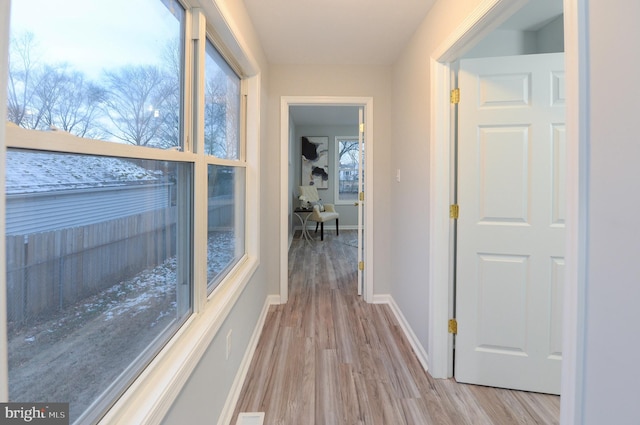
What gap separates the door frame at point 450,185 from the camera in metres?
0.89

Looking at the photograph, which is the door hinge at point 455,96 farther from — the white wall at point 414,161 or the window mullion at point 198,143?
the window mullion at point 198,143

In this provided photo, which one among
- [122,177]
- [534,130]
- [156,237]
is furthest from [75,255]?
[534,130]

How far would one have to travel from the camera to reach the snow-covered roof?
1.89ft

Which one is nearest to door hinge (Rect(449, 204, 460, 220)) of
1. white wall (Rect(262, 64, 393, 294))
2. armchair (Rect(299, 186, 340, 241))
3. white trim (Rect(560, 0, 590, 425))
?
white trim (Rect(560, 0, 590, 425))

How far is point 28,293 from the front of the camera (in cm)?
62

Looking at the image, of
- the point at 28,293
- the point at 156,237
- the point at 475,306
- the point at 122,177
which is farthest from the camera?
the point at 475,306

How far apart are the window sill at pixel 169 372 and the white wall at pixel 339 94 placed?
5.55 feet

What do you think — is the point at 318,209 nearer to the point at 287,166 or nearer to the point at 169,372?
the point at 287,166

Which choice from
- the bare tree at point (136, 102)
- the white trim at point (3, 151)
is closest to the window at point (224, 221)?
the bare tree at point (136, 102)

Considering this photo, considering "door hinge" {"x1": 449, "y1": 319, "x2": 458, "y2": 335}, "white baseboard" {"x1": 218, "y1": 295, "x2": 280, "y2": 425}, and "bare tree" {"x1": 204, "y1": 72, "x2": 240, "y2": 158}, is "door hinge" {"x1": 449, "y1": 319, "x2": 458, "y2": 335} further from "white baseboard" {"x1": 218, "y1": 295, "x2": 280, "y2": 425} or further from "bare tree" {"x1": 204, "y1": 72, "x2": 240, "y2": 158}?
"bare tree" {"x1": 204, "y1": 72, "x2": 240, "y2": 158}

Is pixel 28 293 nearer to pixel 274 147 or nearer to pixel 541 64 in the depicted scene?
pixel 541 64

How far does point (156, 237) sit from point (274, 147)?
2105 mm

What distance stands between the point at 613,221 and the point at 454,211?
1.09 m

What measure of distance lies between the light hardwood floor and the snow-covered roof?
1.38 metres
